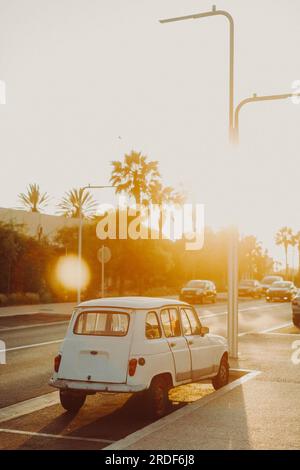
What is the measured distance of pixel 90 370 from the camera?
32.7ft

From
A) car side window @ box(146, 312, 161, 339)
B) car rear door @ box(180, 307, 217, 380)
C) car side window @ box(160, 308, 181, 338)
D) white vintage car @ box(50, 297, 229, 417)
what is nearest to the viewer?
white vintage car @ box(50, 297, 229, 417)

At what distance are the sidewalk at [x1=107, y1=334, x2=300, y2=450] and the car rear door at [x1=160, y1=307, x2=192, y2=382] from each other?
595 mm

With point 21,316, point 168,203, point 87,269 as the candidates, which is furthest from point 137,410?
point 168,203

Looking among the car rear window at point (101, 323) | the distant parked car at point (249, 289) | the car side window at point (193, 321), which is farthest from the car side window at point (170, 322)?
the distant parked car at point (249, 289)

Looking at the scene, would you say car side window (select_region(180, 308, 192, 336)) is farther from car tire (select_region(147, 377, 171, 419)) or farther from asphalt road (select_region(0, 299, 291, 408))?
asphalt road (select_region(0, 299, 291, 408))

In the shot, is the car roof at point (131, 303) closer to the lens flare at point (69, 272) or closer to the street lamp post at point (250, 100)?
the street lamp post at point (250, 100)

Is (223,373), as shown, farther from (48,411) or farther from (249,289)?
(249,289)

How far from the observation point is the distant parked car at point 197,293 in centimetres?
4766

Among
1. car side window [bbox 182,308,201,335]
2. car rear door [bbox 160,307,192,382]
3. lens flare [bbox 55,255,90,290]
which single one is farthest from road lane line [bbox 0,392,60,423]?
lens flare [bbox 55,255,90,290]

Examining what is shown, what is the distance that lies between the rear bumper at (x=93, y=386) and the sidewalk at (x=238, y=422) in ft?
2.20

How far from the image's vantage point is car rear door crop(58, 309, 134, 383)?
388 inches

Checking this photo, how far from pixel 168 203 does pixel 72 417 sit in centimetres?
4437

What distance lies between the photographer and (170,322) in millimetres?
11008

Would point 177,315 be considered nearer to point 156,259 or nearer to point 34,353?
point 34,353
